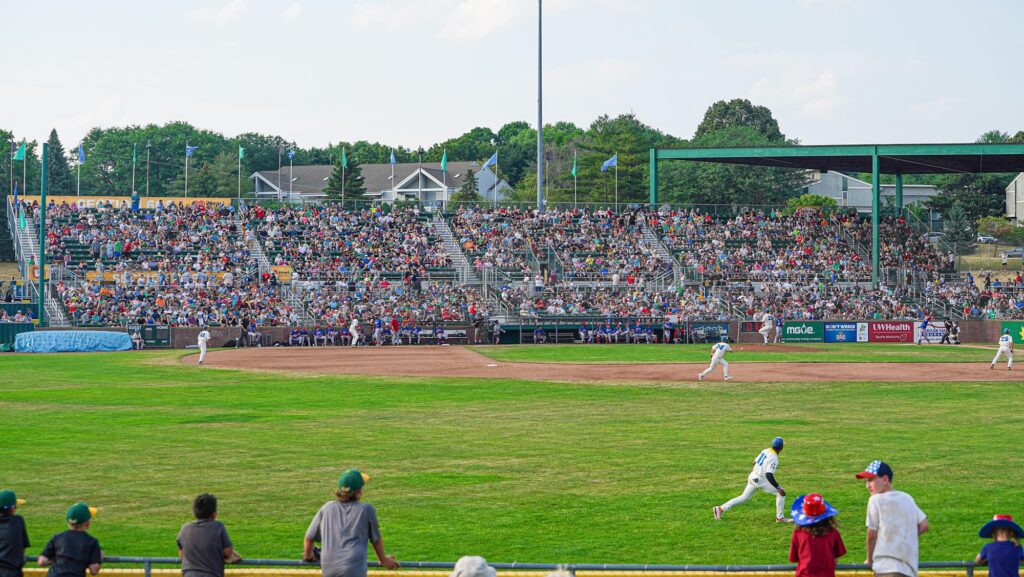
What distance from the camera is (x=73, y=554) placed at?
902 centimetres

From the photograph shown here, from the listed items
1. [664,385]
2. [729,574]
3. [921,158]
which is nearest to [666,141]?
[921,158]

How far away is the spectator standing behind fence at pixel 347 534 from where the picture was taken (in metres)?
9.23

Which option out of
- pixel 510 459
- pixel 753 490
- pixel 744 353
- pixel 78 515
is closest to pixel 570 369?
pixel 744 353

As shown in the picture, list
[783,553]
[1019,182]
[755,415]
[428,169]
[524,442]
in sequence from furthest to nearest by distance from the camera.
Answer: [428,169], [1019,182], [755,415], [524,442], [783,553]

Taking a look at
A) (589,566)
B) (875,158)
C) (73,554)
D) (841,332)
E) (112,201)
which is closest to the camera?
(589,566)

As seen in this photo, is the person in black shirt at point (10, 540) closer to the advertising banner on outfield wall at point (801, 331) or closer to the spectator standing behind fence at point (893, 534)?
the spectator standing behind fence at point (893, 534)

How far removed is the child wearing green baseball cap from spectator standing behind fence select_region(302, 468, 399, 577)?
172cm

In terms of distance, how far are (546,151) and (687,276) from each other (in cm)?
8095

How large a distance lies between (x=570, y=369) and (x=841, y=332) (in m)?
25.2

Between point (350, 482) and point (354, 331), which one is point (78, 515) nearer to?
point (350, 482)

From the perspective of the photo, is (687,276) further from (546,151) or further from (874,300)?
(546,151)

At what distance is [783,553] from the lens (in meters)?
13.9

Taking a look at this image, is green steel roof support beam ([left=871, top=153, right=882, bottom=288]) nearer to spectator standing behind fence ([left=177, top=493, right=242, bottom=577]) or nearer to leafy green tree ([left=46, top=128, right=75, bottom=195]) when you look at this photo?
spectator standing behind fence ([left=177, top=493, right=242, bottom=577])

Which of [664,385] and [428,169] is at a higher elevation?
[428,169]
